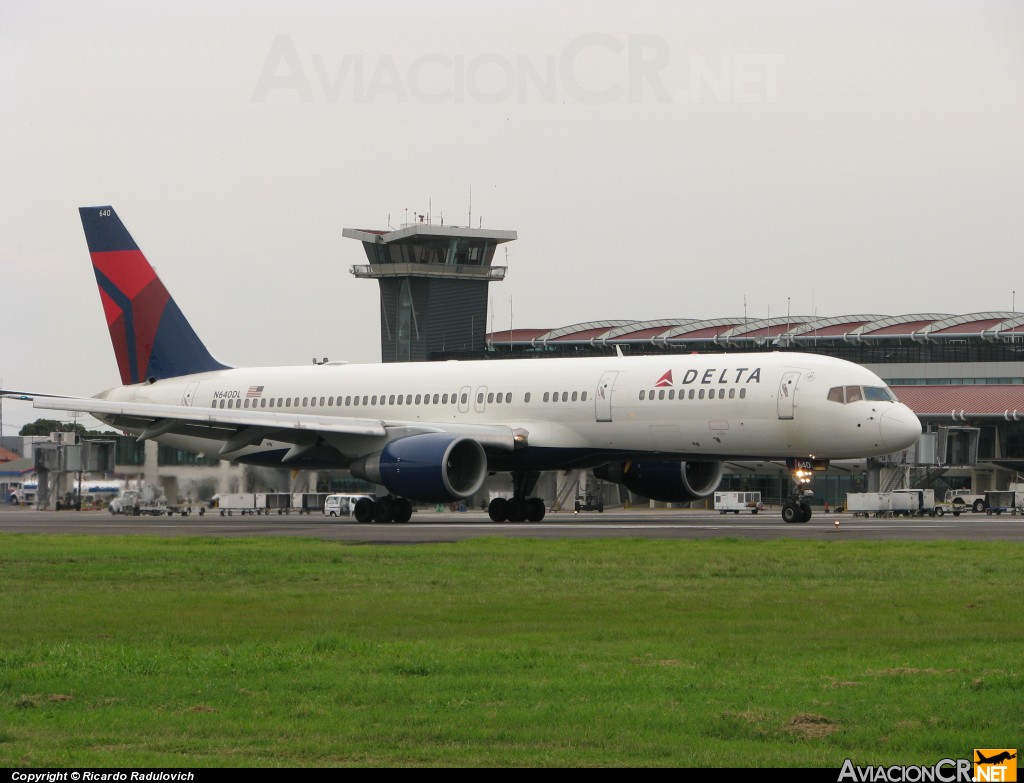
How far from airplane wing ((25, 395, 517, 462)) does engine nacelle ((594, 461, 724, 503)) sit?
3.73 meters

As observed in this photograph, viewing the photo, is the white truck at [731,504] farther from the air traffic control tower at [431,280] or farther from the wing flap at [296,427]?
the air traffic control tower at [431,280]

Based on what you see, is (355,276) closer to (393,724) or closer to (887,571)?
(887,571)

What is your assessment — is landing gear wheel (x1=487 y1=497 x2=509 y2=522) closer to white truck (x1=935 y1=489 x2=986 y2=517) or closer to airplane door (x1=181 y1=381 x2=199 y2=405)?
airplane door (x1=181 y1=381 x2=199 y2=405)

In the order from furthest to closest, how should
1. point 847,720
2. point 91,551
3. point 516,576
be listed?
point 91,551
point 516,576
point 847,720

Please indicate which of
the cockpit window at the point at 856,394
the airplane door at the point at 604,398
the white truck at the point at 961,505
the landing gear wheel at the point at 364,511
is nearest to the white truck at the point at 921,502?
the white truck at the point at 961,505

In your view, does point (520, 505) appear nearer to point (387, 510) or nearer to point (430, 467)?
point (387, 510)

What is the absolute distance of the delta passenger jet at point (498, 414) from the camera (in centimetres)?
3547

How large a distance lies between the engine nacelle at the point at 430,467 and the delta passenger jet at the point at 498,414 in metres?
0.05

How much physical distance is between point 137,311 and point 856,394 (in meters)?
25.2

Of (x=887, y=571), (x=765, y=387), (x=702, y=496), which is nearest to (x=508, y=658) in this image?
(x=887, y=571)

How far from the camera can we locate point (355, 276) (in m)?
109

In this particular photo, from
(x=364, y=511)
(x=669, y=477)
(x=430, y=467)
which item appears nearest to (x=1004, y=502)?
(x=669, y=477)

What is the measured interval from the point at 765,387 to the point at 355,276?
251ft

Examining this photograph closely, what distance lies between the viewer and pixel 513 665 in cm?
1159
